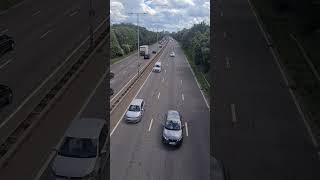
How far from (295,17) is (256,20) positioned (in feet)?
16.8

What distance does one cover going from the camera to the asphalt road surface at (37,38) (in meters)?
26.0

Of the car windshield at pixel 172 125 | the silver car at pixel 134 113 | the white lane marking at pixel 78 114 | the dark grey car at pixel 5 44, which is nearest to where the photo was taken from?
the white lane marking at pixel 78 114

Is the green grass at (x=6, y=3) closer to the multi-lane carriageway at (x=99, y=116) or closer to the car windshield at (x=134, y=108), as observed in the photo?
the multi-lane carriageway at (x=99, y=116)

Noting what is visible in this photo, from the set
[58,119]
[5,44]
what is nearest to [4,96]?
[58,119]

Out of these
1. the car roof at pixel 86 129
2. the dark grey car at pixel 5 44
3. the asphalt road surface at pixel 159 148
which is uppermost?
the dark grey car at pixel 5 44

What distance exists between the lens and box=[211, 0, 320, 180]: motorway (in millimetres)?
18656

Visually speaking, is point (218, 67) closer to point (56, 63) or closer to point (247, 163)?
point (56, 63)

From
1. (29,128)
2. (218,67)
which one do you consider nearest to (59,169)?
(29,128)

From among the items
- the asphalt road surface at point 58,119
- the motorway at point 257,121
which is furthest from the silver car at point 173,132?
the asphalt road surface at point 58,119

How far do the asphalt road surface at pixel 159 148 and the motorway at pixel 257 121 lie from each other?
46.9 inches

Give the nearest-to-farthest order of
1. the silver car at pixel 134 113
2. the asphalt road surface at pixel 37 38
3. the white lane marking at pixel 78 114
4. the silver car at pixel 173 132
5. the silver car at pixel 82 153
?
the silver car at pixel 82 153
the white lane marking at pixel 78 114
the silver car at pixel 173 132
the asphalt road surface at pixel 37 38
the silver car at pixel 134 113

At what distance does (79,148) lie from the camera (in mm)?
17172

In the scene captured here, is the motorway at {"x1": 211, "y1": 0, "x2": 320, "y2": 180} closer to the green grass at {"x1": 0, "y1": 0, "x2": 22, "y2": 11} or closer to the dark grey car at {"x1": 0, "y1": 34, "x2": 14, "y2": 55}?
the dark grey car at {"x1": 0, "y1": 34, "x2": 14, "y2": 55}

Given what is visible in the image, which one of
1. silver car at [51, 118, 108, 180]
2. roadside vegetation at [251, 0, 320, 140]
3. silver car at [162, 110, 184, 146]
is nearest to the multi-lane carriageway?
silver car at [162, 110, 184, 146]
